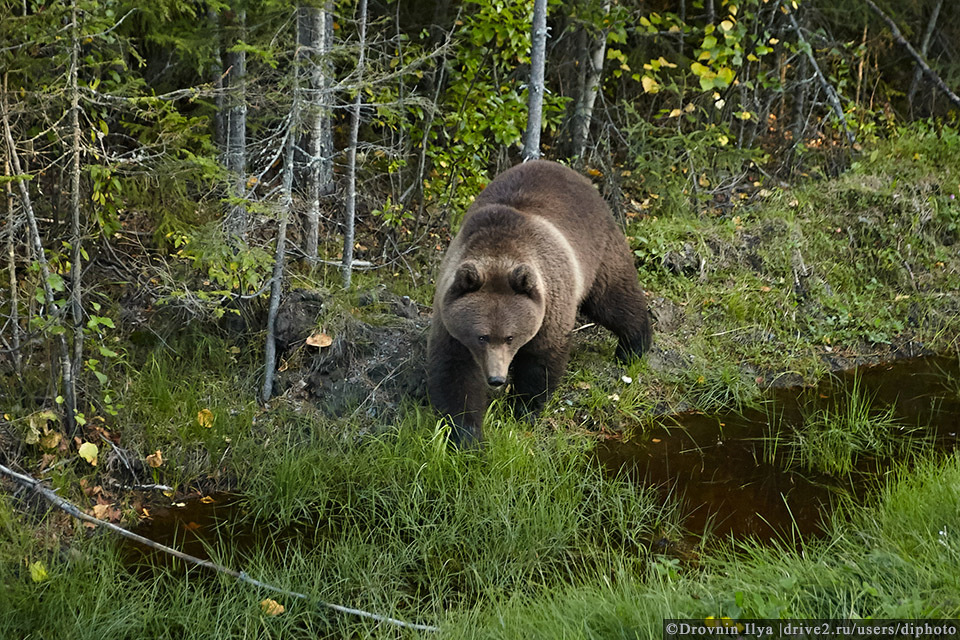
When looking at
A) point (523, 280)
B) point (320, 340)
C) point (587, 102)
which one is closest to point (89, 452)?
point (320, 340)

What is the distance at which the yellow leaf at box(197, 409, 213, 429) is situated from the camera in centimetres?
533

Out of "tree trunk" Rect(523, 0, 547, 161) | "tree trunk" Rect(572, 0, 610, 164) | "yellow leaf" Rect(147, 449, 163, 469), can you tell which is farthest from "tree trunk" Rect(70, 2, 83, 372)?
"tree trunk" Rect(572, 0, 610, 164)

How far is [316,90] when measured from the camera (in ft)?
17.1

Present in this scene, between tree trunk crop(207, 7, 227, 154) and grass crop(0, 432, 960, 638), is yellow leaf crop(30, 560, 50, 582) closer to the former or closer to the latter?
grass crop(0, 432, 960, 638)

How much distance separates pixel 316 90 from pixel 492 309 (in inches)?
69.4

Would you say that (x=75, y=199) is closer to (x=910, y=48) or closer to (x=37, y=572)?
(x=37, y=572)

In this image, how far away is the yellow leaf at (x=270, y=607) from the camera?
3.78 m

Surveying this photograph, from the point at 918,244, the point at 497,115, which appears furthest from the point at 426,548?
the point at 918,244

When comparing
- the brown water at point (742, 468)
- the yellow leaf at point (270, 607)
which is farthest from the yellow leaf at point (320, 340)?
the yellow leaf at point (270, 607)

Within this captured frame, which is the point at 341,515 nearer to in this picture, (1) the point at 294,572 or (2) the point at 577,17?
(1) the point at 294,572

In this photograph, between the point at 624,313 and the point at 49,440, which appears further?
the point at 624,313

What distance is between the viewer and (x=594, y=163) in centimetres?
909

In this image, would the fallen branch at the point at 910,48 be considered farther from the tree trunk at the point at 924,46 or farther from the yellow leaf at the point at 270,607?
the yellow leaf at the point at 270,607

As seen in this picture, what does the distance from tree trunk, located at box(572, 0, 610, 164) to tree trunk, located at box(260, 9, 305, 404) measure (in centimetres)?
383
